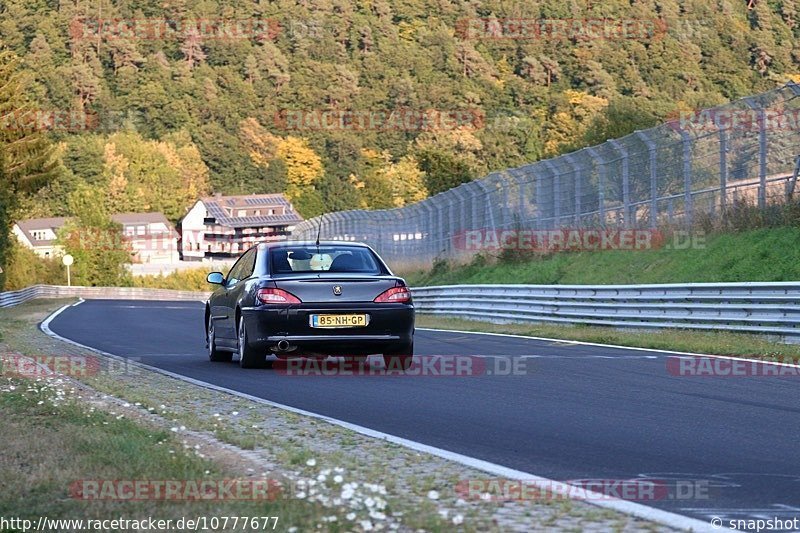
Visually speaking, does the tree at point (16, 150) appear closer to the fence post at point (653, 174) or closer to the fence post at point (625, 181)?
the fence post at point (625, 181)

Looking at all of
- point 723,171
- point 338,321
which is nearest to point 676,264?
point 723,171

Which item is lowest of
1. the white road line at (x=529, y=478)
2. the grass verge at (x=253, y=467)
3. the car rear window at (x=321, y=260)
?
the white road line at (x=529, y=478)

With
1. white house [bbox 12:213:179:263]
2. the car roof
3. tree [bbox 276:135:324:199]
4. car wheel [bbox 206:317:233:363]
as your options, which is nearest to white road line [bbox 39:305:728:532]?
the car roof

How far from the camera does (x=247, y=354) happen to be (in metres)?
14.4

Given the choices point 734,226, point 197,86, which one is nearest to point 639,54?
point 197,86

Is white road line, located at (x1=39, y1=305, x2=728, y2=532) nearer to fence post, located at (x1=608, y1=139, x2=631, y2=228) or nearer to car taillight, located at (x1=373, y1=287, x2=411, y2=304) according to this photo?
car taillight, located at (x1=373, y1=287, x2=411, y2=304)

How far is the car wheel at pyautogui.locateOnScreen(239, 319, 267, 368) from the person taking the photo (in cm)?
1437

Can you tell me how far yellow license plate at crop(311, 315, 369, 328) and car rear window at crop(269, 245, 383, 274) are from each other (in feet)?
2.30

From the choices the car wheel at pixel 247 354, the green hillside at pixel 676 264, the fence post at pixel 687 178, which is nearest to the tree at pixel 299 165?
the green hillside at pixel 676 264

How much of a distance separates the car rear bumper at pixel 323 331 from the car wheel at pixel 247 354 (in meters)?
0.15

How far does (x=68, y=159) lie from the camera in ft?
599

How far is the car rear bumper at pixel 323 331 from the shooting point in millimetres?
14016

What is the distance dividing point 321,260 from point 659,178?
13436mm

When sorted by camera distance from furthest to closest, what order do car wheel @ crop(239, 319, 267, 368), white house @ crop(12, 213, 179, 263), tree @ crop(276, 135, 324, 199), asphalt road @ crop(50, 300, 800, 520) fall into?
white house @ crop(12, 213, 179, 263) < tree @ crop(276, 135, 324, 199) < car wheel @ crop(239, 319, 267, 368) < asphalt road @ crop(50, 300, 800, 520)
